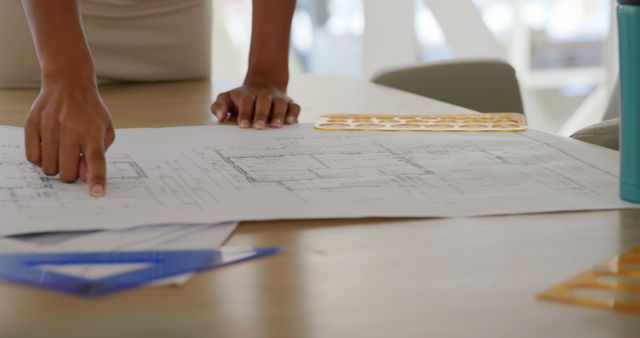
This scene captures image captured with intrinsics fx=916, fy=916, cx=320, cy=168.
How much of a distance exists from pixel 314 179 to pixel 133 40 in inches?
38.0

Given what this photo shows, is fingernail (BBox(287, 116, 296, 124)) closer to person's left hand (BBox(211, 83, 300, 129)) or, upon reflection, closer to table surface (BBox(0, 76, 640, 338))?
person's left hand (BBox(211, 83, 300, 129))

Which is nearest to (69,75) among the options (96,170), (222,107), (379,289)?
(96,170)

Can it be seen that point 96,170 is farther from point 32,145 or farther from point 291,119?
point 291,119

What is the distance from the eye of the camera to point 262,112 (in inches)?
50.3

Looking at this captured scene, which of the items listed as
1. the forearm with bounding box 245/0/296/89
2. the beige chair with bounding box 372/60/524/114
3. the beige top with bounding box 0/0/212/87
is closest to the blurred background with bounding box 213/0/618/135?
the beige chair with bounding box 372/60/524/114

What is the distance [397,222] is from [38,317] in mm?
317

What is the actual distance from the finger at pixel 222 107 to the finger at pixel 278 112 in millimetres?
72

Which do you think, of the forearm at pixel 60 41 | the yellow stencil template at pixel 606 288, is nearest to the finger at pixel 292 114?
the forearm at pixel 60 41

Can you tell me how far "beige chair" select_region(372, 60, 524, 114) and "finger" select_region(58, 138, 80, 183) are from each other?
1059 millimetres

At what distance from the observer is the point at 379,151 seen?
103cm

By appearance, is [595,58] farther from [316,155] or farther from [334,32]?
[316,155]

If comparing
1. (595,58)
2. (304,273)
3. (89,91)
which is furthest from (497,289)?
(595,58)

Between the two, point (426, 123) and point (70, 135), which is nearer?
point (70, 135)

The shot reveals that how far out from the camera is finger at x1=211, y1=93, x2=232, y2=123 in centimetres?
131
